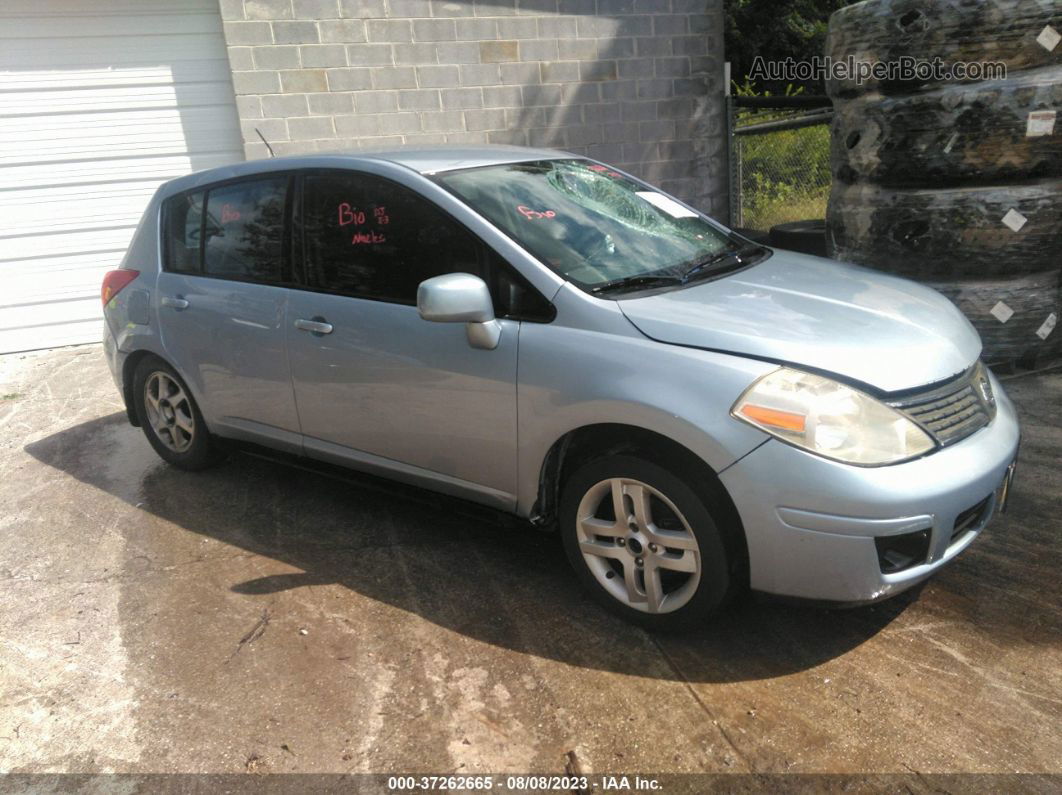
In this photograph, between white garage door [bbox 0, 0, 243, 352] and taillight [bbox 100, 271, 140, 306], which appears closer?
taillight [bbox 100, 271, 140, 306]

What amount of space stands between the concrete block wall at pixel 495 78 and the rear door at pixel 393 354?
14.8ft

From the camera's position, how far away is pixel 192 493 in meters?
4.72

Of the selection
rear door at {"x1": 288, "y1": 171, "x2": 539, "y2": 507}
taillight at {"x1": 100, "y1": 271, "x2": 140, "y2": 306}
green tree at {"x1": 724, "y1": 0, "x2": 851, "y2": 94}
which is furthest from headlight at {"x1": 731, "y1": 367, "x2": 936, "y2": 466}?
green tree at {"x1": 724, "y1": 0, "x2": 851, "y2": 94}

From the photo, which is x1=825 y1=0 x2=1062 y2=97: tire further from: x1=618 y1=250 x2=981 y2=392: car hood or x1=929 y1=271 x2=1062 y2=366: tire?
→ x1=618 y1=250 x2=981 y2=392: car hood

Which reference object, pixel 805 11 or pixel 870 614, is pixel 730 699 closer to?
pixel 870 614

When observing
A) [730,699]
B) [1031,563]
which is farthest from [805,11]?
[730,699]

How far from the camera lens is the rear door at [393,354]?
3338mm

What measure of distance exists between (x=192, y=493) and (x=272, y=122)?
14.4 ft

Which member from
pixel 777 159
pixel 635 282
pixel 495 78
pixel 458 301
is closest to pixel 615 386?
pixel 635 282

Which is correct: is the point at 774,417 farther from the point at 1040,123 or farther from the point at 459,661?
the point at 1040,123

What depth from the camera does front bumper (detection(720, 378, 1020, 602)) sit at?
103 inches

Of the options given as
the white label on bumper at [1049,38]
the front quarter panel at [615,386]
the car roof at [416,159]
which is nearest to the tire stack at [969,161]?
the white label on bumper at [1049,38]

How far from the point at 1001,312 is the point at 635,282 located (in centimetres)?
308

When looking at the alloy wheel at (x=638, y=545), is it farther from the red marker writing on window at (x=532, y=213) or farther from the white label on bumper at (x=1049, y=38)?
the white label on bumper at (x=1049, y=38)
